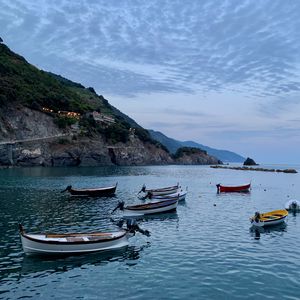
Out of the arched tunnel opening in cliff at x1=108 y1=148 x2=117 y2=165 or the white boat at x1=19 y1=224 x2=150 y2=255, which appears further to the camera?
the arched tunnel opening in cliff at x1=108 y1=148 x2=117 y2=165

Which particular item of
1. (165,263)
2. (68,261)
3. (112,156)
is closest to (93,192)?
(68,261)

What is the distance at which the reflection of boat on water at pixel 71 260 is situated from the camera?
22831 millimetres

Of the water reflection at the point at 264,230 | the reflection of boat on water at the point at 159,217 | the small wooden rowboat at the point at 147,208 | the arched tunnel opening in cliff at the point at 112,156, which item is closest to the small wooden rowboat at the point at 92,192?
the small wooden rowboat at the point at 147,208

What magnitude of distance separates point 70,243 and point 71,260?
1.24 meters

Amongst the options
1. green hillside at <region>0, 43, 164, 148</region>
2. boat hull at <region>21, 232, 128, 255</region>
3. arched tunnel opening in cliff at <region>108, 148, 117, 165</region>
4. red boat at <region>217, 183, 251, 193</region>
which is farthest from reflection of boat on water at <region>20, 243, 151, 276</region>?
arched tunnel opening in cliff at <region>108, 148, 117, 165</region>

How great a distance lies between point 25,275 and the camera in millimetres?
21516

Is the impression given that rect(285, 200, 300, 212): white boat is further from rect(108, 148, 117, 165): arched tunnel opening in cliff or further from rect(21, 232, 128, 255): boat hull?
rect(108, 148, 117, 165): arched tunnel opening in cliff

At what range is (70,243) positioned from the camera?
994 inches

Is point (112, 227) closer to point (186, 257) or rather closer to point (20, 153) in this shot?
point (186, 257)

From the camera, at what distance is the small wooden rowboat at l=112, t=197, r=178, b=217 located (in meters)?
42.5

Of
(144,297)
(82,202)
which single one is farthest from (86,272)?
(82,202)

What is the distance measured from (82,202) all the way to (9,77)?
127m

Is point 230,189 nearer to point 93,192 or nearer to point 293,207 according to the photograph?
point 293,207

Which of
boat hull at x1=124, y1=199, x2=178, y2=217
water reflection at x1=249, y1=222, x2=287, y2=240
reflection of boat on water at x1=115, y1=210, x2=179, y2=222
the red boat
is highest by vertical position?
the red boat
